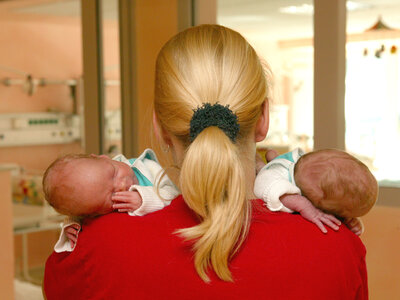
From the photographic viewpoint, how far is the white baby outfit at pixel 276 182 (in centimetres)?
82

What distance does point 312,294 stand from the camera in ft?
2.46

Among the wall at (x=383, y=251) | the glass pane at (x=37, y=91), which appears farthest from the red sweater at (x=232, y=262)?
the glass pane at (x=37, y=91)

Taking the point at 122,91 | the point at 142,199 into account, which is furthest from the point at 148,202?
the point at 122,91

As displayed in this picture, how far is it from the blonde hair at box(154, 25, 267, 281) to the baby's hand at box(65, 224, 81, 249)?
0.73ft

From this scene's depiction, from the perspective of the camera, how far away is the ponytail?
74 cm

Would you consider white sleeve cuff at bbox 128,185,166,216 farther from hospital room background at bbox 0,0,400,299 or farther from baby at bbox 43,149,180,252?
hospital room background at bbox 0,0,400,299

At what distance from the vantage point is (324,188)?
2.84ft

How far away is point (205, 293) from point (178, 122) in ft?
0.85

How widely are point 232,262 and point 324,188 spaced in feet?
0.72

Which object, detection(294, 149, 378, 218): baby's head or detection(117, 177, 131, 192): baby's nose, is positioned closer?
detection(294, 149, 378, 218): baby's head

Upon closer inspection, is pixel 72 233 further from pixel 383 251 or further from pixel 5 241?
pixel 5 241

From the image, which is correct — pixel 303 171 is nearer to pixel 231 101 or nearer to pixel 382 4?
pixel 231 101

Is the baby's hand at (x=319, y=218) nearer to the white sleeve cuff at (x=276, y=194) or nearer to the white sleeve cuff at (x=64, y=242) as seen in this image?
the white sleeve cuff at (x=276, y=194)

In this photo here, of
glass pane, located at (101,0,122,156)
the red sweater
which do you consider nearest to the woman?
the red sweater
